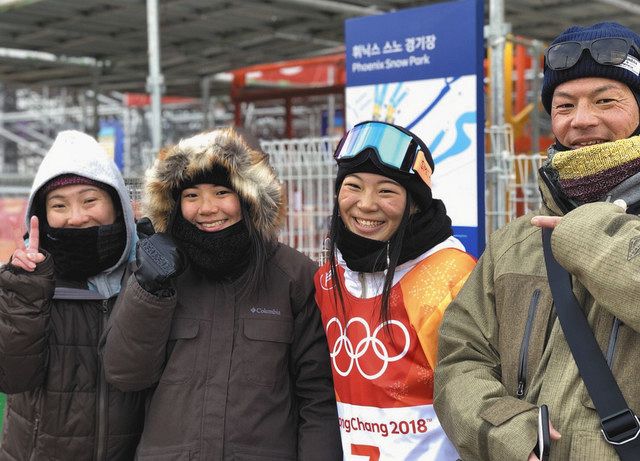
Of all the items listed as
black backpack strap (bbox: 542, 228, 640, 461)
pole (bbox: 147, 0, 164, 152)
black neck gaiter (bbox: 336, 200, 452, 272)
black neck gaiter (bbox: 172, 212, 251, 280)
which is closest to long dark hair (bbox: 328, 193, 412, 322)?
black neck gaiter (bbox: 336, 200, 452, 272)

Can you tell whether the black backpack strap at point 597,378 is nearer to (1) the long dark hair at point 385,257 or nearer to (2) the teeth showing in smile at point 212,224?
(1) the long dark hair at point 385,257

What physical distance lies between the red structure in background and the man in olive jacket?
26.5 ft

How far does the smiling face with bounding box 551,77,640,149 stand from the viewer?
202cm

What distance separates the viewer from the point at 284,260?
2828 millimetres

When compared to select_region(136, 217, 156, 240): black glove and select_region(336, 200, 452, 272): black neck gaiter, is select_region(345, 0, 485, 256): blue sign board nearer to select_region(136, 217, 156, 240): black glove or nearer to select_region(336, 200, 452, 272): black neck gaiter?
select_region(336, 200, 452, 272): black neck gaiter

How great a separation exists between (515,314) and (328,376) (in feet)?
2.91

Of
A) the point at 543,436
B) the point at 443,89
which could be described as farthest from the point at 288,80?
the point at 543,436

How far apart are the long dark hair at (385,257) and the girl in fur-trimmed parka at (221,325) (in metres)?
0.23

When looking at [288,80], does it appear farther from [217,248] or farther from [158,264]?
[158,264]

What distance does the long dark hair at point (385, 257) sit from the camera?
243 centimetres

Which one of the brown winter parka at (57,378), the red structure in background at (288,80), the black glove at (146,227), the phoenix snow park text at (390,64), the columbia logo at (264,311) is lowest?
the brown winter parka at (57,378)

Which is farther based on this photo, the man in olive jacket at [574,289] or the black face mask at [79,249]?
the black face mask at [79,249]

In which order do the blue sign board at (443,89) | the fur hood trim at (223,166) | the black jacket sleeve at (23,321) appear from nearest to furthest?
1. the black jacket sleeve at (23,321)
2. the fur hood trim at (223,166)
3. the blue sign board at (443,89)

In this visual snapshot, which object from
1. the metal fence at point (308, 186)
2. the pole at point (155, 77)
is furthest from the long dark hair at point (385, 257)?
the pole at point (155, 77)
